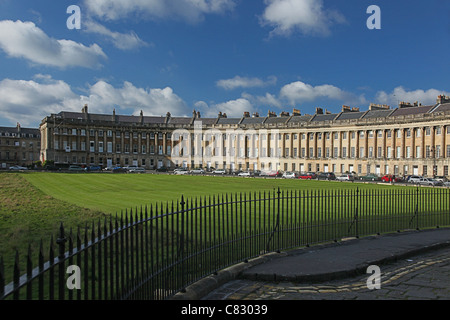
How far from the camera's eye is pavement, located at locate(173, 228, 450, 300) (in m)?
6.64

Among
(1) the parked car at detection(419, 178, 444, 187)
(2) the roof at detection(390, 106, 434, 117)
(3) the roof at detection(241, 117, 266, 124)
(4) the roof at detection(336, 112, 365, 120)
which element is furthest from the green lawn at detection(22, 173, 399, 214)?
(3) the roof at detection(241, 117, 266, 124)

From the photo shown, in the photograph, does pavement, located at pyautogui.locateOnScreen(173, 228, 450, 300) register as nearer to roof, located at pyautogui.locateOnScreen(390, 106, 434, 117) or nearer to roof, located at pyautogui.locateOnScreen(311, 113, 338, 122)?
roof, located at pyautogui.locateOnScreen(390, 106, 434, 117)

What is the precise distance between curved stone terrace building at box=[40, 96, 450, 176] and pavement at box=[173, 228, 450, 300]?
63.2 meters

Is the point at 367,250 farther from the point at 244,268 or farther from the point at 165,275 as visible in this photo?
the point at 165,275

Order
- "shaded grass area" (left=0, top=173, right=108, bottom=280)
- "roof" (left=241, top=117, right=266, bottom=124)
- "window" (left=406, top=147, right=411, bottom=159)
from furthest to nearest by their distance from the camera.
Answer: "roof" (left=241, top=117, right=266, bottom=124)
"window" (left=406, top=147, right=411, bottom=159)
"shaded grass area" (left=0, top=173, right=108, bottom=280)

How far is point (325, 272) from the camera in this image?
750 centimetres

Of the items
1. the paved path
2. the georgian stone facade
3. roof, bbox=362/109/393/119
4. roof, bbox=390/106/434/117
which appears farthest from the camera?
the georgian stone facade

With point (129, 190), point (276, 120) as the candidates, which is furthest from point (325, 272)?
point (276, 120)

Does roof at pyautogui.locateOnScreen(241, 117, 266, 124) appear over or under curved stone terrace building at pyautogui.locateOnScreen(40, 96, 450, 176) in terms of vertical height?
over

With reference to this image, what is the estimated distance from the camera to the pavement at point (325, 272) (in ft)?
21.8

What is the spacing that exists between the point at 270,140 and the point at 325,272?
280ft

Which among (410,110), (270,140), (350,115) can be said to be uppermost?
(350,115)

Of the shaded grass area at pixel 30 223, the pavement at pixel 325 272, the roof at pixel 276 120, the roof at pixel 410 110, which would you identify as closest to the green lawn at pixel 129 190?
the shaded grass area at pixel 30 223

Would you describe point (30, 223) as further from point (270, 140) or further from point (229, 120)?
point (229, 120)
